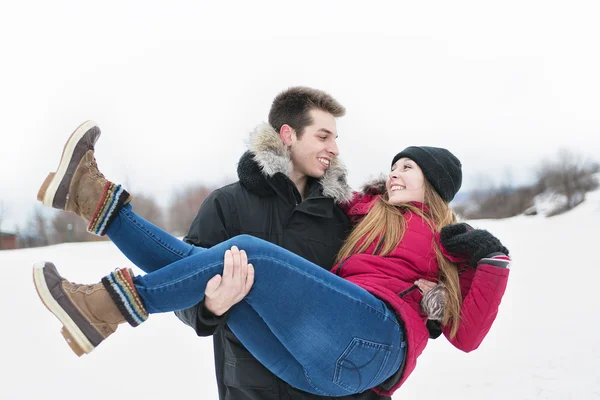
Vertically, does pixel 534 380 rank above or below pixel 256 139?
below

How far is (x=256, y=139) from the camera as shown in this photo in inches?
90.9

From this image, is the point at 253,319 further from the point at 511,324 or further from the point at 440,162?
the point at 511,324

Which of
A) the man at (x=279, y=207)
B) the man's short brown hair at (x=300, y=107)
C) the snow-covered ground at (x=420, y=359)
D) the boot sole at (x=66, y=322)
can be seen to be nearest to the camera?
the boot sole at (x=66, y=322)

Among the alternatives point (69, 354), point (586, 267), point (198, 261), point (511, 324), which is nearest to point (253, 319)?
point (198, 261)

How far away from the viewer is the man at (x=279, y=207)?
6.29 ft

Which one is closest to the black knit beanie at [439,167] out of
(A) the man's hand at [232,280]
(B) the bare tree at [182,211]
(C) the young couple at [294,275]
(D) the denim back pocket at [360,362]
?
(C) the young couple at [294,275]

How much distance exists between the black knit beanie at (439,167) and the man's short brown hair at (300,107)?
1.72 feet

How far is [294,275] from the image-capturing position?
1582mm

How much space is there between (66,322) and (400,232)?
132 centimetres

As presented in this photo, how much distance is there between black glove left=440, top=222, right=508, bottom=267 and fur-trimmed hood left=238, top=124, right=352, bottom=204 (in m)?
0.61

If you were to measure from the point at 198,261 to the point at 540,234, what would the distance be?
41.7ft

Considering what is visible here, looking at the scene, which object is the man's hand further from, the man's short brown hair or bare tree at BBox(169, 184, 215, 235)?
bare tree at BBox(169, 184, 215, 235)

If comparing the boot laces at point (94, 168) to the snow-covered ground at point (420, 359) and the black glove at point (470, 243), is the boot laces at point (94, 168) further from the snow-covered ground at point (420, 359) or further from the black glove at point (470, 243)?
the snow-covered ground at point (420, 359)

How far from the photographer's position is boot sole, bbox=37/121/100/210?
5.20 feet
